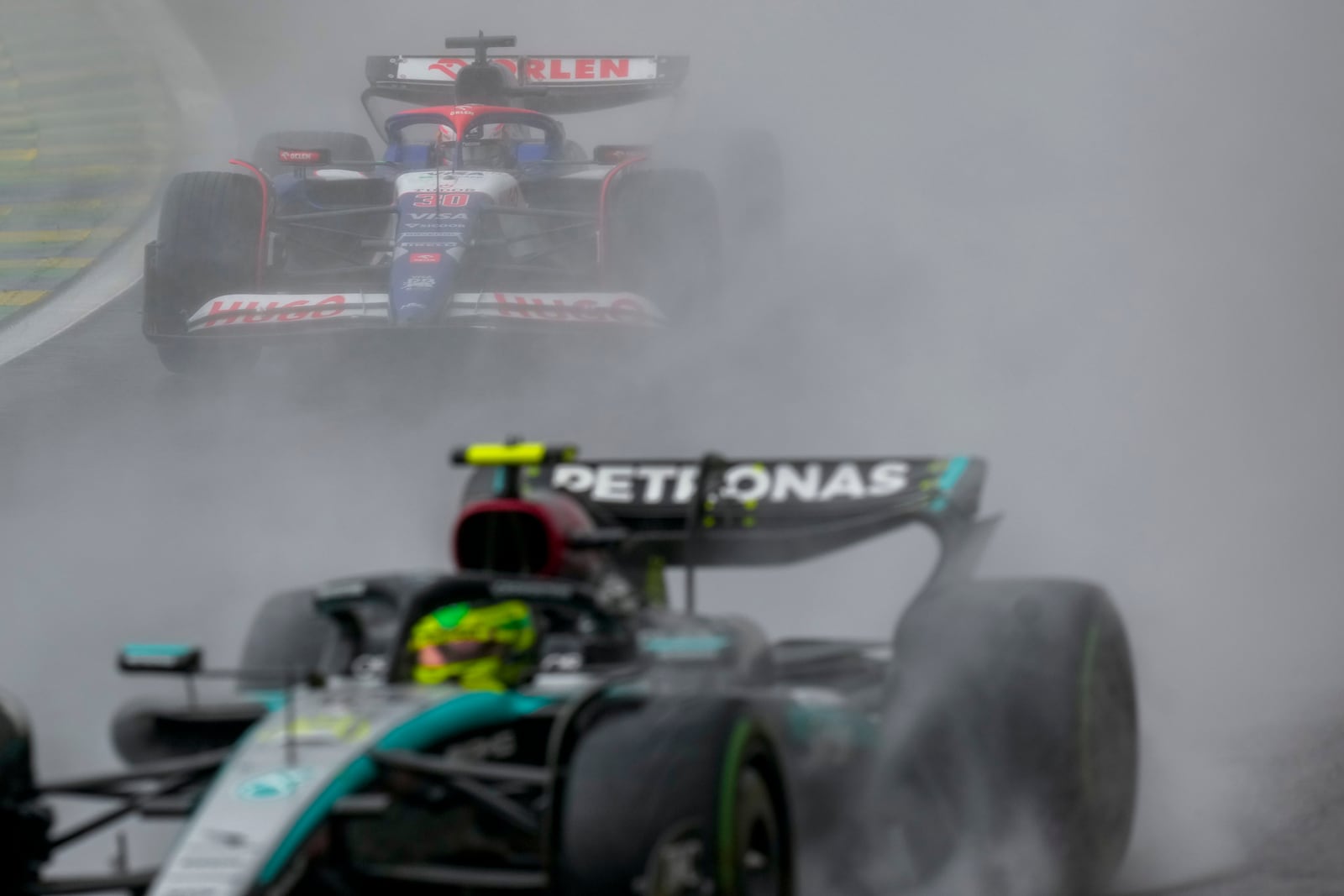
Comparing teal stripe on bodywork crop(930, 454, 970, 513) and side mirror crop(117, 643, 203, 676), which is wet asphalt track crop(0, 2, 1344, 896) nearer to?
teal stripe on bodywork crop(930, 454, 970, 513)

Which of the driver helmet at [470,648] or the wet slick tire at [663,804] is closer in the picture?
the wet slick tire at [663,804]

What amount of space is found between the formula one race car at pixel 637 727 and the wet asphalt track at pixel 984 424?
110cm

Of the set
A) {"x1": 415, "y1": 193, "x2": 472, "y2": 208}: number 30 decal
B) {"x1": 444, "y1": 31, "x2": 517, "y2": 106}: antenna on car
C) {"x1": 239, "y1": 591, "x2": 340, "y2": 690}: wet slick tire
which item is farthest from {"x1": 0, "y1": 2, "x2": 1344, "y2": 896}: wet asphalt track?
{"x1": 444, "y1": 31, "x2": 517, "y2": 106}: antenna on car

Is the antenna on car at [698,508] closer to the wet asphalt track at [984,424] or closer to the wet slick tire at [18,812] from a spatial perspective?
the wet asphalt track at [984,424]

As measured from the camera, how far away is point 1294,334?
1268cm

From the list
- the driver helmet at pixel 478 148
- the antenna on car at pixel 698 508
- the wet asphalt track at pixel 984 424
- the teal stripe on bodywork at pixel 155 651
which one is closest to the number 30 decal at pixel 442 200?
the wet asphalt track at pixel 984 424

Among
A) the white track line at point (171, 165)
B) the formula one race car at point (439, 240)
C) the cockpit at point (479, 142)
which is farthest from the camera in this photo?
the white track line at point (171, 165)

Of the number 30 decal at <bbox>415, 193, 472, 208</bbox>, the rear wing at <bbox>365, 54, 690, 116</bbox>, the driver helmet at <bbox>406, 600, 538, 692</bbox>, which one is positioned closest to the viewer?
the driver helmet at <bbox>406, 600, 538, 692</bbox>

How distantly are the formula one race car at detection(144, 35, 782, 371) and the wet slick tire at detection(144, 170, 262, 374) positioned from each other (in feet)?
0.03

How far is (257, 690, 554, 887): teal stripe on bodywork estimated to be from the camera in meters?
4.35

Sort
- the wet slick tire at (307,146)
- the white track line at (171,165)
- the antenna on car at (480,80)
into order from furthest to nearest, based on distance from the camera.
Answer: the white track line at (171,165), the antenna on car at (480,80), the wet slick tire at (307,146)

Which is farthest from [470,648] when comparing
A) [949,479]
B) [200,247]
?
[200,247]

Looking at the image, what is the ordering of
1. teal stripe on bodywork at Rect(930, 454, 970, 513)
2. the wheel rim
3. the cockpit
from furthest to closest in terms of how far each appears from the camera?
the cockpit, teal stripe on bodywork at Rect(930, 454, 970, 513), the wheel rim

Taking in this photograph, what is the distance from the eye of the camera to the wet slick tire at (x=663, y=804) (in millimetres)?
4355
